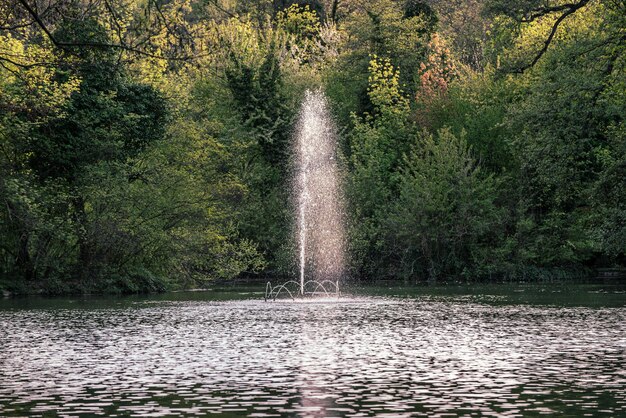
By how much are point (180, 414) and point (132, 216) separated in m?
55.6

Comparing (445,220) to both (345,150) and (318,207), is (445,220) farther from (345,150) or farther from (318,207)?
(345,150)

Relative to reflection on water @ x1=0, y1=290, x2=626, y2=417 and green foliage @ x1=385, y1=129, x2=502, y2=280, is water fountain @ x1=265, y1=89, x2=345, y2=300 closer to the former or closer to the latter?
green foliage @ x1=385, y1=129, x2=502, y2=280

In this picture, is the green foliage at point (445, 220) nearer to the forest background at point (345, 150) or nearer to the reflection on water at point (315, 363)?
the forest background at point (345, 150)

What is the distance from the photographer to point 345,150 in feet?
346

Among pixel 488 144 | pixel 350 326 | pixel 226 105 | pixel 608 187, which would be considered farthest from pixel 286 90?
pixel 350 326

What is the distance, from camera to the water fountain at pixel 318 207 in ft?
310

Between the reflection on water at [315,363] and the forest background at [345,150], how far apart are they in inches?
621

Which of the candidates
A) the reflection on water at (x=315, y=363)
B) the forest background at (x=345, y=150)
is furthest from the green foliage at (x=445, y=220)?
the reflection on water at (x=315, y=363)

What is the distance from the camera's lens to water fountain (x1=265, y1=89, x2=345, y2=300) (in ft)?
310

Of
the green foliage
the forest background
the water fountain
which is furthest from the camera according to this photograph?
the water fountain

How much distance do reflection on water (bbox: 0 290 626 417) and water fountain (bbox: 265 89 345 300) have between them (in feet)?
148

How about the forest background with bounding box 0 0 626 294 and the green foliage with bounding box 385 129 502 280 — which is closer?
the forest background with bounding box 0 0 626 294

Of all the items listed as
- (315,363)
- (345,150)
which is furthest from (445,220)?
(315,363)

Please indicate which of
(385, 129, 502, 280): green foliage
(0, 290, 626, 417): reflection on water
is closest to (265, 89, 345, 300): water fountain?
(385, 129, 502, 280): green foliage
